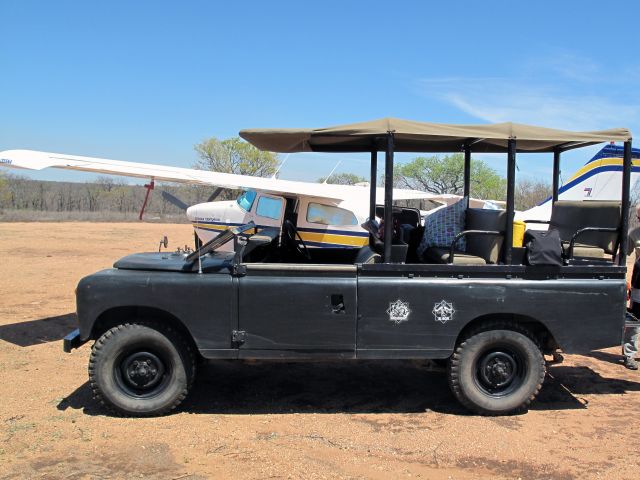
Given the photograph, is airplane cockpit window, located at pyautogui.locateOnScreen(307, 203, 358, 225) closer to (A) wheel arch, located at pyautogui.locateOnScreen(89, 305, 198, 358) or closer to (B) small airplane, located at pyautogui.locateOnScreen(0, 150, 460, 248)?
(B) small airplane, located at pyautogui.locateOnScreen(0, 150, 460, 248)

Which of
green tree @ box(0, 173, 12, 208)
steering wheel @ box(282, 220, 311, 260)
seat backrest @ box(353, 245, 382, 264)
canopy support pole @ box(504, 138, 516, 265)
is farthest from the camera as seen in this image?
green tree @ box(0, 173, 12, 208)

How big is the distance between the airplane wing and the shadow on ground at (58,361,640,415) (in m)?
3.28

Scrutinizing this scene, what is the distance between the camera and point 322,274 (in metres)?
4.81

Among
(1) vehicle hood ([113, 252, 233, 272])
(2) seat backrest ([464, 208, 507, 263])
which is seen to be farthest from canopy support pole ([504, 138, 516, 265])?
(1) vehicle hood ([113, 252, 233, 272])

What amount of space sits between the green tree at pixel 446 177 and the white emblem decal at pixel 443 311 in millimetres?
31577

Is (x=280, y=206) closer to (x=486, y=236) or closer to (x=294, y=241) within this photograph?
(x=294, y=241)

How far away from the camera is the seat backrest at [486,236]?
512 cm

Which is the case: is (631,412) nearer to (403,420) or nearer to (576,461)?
(576,461)

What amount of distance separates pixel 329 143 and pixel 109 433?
11.9 ft

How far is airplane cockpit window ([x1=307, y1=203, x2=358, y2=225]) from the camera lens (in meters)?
13.1

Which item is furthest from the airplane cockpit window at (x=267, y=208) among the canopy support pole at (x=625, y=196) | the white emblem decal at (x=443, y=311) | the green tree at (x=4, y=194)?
the green tree at (x=4, y=194)

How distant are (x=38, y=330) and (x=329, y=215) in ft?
23.0

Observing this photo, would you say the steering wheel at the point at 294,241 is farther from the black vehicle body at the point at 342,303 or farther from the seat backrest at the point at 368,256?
the black vehicle body at the point at 342,303

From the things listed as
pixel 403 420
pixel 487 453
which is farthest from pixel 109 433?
pixel 487 453
